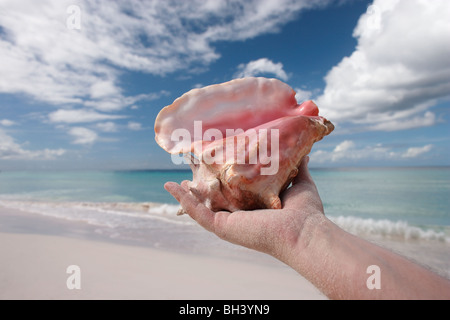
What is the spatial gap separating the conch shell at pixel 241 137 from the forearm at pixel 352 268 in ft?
1.21

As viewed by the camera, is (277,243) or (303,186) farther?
(303,186)

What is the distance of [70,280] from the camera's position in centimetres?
273

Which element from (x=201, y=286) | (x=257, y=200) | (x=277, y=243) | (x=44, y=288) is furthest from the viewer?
(x=201, y=286)

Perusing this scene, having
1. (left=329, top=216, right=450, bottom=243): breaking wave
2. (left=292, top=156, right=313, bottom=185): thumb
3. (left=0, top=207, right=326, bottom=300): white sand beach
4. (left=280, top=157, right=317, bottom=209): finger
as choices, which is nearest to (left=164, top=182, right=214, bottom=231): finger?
(left=280, top=157, right=317, bottom=209): finger

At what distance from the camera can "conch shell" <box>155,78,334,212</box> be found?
1.62 meters

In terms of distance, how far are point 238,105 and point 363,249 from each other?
1398mm

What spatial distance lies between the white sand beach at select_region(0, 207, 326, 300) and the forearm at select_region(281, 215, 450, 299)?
1.82m

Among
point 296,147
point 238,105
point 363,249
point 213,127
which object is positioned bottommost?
point 363,249

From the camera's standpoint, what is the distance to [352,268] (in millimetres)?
1043

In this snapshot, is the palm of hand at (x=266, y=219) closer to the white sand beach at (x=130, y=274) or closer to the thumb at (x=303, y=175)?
the thumb at (x=303, y=175)

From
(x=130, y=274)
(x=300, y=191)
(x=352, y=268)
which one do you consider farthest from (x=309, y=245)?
(x=130, y=274)

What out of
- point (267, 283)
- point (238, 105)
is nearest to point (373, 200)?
point (267, 283)

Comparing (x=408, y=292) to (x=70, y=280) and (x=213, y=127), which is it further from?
(x=70, y=280)

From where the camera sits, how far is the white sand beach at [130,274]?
266cm
